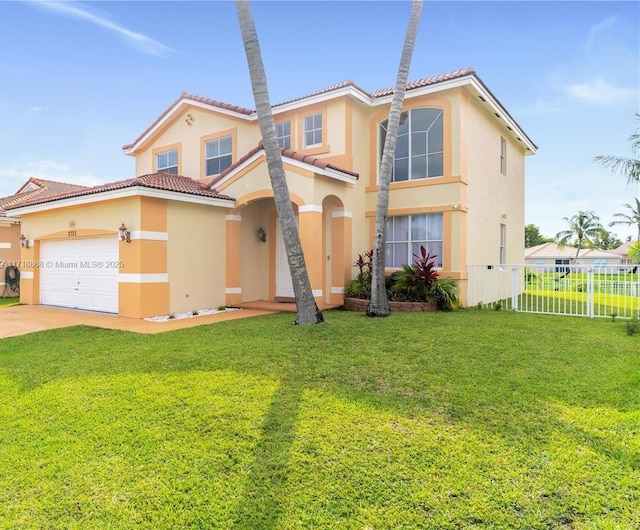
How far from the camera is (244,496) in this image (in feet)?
11.6

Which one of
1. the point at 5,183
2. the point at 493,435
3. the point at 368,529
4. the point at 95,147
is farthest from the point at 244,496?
the point at 5,183

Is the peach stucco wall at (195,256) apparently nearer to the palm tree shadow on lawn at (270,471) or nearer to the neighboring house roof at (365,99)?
the neighboring house roof at (365,99)

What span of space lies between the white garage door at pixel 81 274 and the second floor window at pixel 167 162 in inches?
252

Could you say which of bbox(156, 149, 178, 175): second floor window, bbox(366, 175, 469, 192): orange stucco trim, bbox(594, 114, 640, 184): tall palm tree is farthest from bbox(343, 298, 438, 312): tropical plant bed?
bbox(594, 114, 640, 184): tall palm tree

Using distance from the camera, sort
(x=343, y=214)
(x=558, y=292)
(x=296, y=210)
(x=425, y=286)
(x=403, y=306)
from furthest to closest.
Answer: (x=558, y=292) → (x=296, y=210) → (x=343, y=214) → (x=425, y=286) → (x=403, y=306)

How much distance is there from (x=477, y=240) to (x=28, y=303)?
1857 cm

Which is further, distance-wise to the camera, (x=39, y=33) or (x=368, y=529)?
(x=39, y=33)

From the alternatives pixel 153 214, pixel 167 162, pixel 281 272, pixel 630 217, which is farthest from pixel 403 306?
pixel 630 217

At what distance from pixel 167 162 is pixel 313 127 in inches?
334

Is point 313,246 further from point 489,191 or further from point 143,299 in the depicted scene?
point 489,191

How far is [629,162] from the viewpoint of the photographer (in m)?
18.7

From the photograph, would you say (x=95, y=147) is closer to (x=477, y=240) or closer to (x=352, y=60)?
(x=352, y=60)

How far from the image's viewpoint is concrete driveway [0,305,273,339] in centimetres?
1084

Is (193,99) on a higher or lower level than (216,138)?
higher
